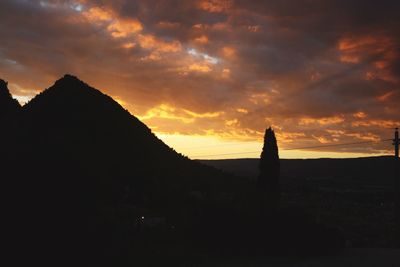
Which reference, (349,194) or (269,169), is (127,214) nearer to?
(269,169)

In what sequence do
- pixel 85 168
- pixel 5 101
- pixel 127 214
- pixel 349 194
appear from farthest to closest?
1. pixel 349 194
2. pixel 85 168
3. pixel 5 101
4. pixel 127 214

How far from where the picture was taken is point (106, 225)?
2172 centimetres

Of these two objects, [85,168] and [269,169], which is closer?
[85,168]

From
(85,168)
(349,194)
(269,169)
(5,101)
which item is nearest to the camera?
(5,101)

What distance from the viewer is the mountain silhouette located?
20.4 m

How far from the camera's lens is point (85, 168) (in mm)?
36219

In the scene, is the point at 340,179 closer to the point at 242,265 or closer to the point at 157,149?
the point at 157,149

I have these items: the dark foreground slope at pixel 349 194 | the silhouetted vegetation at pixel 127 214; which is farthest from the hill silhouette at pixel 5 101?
the dark foreground slope at pixel 349 194

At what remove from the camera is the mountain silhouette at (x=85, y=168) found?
20.4 metres

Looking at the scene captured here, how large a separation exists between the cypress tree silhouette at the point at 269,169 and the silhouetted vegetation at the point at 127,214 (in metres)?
0.10

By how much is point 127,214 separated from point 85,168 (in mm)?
11442

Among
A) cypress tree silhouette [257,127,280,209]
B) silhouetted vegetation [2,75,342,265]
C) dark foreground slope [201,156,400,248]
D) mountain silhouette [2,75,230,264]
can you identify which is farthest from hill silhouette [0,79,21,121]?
dark foreground slope [201,156,400,248]

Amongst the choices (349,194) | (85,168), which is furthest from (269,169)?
(349,194)

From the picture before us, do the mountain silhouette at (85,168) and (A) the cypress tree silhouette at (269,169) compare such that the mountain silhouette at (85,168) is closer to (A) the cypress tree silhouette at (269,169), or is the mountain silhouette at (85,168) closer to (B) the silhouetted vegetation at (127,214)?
(B) the silhouetted vegetation at (127,214)
